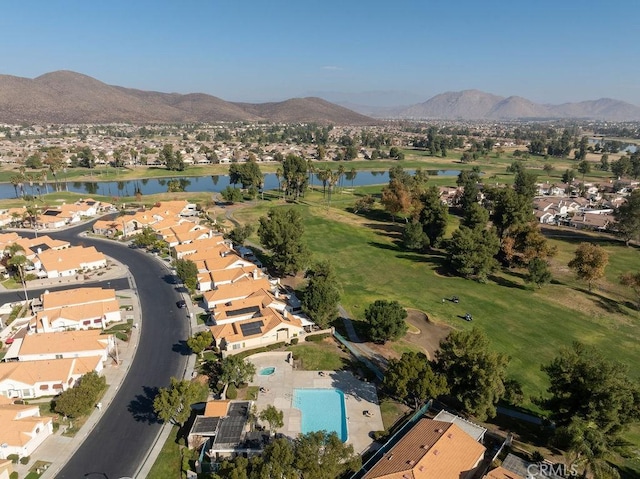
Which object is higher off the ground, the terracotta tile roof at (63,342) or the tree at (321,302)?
the tree at (321,302)

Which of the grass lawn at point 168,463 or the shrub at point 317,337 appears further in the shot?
the shrub at point 317,337

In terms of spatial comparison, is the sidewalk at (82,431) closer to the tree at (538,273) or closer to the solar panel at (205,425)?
the solar panel at (205,425)

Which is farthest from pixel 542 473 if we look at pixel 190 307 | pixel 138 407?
pixel 190 307

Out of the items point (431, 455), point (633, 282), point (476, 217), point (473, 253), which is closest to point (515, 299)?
point (473, 253)

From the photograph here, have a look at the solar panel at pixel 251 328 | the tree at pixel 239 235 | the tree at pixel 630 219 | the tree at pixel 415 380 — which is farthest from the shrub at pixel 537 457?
the tree at pixel 630 219

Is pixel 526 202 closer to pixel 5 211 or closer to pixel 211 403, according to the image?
pixel 211 403
